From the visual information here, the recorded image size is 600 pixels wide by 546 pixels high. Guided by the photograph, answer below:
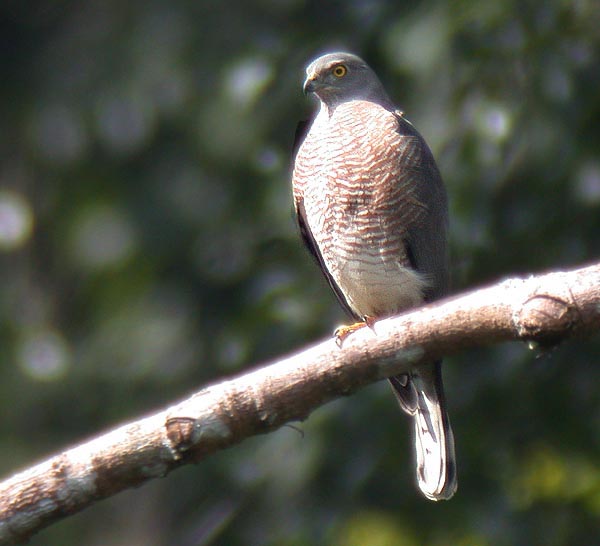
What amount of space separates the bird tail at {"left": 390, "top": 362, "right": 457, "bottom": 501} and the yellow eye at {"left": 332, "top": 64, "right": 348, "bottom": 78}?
141cm

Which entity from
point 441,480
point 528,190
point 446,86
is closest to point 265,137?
point 446,86

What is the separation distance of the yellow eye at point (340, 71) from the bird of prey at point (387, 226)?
1.42 feet

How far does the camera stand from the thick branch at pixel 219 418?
3393mm

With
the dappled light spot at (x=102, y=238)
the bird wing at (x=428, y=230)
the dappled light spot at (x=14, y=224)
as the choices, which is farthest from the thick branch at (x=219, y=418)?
the dappled light spot at (x=14, y=224)

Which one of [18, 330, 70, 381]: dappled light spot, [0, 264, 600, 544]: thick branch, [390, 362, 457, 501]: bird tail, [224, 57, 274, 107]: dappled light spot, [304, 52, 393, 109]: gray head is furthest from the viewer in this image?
[18, 330, 70, 381]: dappled light spot

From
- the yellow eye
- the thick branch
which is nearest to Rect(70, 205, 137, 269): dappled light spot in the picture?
the yellow eye

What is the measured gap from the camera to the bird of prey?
4.73 m

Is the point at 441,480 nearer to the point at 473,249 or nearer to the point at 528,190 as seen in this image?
the point at 473,249

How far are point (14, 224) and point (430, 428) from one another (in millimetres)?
3368

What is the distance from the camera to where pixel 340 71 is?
532cm

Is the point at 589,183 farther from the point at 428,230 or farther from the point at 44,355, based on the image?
the point at 44,355

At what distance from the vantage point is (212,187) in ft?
21.2

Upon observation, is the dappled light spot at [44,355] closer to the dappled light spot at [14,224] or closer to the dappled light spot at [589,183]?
the dappled light spot at [14,224]

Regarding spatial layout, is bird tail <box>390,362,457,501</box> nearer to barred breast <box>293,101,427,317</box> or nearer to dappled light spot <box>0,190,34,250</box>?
barred breast <box>293,101,427,317</box>
